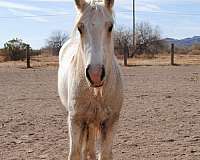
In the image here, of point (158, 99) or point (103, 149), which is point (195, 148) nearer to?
point (103, 149)

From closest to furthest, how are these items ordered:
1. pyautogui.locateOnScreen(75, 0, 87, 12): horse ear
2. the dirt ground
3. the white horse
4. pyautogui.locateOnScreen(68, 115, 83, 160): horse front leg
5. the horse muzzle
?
the horse muzzle < the white horse < pyautogui.locateOnScreen(75, 0, 87, 12): horse ear < pyautogui.locateOnScreen(68, 115, 83, 160): horse front leg < the dirt ground

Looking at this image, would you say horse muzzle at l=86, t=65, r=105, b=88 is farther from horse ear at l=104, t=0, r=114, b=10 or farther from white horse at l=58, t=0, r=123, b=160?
horse ear at l=104, t=0, r=114, b=10

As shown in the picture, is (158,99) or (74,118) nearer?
(74,118)

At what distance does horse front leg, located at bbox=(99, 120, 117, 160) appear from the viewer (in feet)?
14.8

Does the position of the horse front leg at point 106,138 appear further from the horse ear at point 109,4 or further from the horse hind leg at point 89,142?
the horse ear at point 109,4

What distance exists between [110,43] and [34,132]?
148 inches

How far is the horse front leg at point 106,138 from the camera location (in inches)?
177

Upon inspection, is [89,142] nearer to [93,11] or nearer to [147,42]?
[93,11]

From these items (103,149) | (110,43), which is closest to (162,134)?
(103,149)

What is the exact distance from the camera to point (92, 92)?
4.31 m

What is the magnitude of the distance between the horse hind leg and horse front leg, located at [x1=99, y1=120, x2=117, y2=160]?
0.13 m

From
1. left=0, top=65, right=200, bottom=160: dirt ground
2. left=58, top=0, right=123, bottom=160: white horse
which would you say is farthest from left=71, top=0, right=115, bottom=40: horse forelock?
left=0, top=65, right=200, bottom=160: dirt ground

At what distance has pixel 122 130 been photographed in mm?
7289

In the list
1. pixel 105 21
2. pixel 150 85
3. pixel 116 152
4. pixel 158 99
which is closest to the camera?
pixel 105 21
